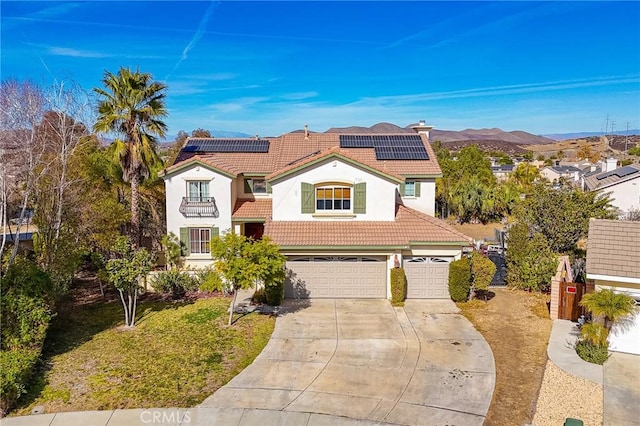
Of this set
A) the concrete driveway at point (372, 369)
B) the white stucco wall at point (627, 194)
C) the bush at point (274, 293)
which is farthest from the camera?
the white stucco wall at point (627, 194)

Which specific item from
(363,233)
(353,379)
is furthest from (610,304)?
(363,233)

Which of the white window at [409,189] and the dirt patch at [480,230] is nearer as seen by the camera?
the white window at [409,189]

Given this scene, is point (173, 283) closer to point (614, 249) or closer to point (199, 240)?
point (199, 240)

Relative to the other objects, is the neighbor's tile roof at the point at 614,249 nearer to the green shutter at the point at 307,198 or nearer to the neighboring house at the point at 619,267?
the neighboring house at the point at 619,267

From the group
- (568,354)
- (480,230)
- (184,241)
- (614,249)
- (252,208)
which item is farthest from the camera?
(480,230)

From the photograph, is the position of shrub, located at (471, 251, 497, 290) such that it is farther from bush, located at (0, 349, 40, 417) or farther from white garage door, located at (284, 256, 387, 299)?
bush, located at (0, 349, 40, 417)

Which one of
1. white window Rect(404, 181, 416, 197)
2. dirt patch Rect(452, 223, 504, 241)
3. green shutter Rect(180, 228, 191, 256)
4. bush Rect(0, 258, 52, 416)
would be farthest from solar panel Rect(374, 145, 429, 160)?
bush Rect(0, 258, 52, 416)

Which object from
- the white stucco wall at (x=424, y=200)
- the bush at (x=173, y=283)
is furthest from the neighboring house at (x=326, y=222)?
the white stucco wall at (x=424, y=200)

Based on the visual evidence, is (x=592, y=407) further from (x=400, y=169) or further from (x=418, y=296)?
(x=400, y=169)
